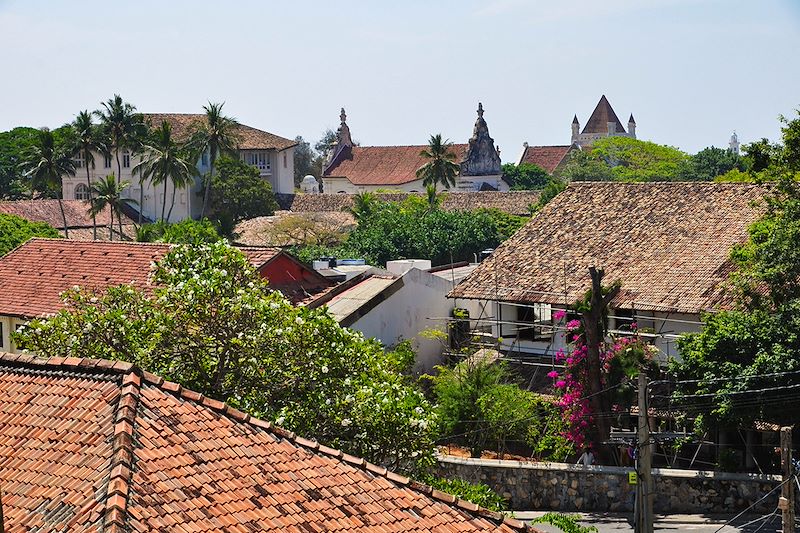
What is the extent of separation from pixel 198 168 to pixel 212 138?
18.2 feet

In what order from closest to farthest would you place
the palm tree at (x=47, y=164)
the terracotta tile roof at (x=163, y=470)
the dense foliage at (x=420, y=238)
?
the terracotta tile roof at (x=163, y=470) → the dense foliage at (x=420, y=238) → the palm tree at (x=47, y=164)

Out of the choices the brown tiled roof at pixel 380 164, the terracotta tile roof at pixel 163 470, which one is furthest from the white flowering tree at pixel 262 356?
the brown tiled roof at pixel 380 164

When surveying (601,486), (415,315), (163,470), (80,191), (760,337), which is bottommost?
(601,486)

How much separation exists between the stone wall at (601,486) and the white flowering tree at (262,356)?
26.7 feet

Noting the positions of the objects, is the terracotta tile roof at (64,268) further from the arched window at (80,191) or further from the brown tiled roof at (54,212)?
the arched window at (80,191)

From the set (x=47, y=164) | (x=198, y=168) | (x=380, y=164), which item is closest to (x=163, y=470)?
(x=47, y=164)

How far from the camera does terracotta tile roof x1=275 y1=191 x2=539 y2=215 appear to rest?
247 ft

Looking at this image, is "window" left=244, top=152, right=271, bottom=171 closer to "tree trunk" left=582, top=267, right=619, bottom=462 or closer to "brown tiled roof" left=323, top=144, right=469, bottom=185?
"brown tiled roof" left=323, top=144, right=469, bottom=185

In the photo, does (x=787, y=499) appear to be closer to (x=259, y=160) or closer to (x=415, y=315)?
(x=415, y=315)

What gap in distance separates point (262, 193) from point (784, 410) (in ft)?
178

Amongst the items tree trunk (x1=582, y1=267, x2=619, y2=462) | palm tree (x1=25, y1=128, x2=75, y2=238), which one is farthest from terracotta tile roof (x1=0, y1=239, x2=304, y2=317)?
palm tree (x1=25, y1=128, x2=75, y2=238)

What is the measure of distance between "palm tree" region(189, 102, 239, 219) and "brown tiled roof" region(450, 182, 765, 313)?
4026 centimetres

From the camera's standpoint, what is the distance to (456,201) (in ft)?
255

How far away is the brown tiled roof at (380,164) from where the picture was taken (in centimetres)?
10331
